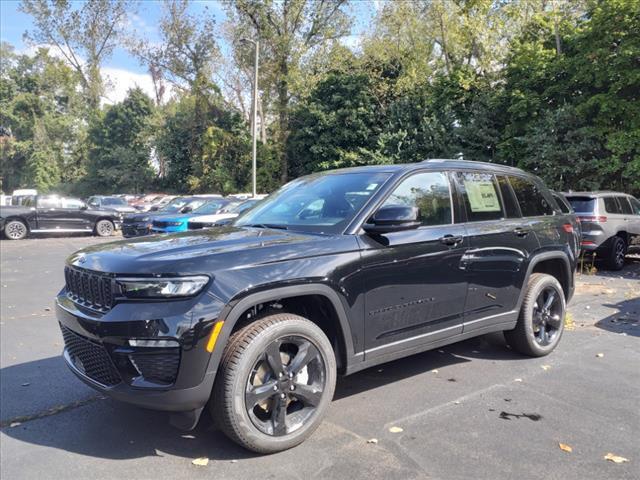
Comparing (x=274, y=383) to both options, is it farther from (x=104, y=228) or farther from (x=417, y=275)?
(x=104, y=228)

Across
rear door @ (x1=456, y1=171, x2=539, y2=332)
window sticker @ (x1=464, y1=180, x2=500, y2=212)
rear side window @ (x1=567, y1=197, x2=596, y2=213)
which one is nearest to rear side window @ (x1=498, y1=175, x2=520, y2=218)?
rear door @ (x1=456, y1=171, x2=539, y2=332)

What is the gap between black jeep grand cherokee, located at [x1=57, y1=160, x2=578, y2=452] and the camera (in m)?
2.91

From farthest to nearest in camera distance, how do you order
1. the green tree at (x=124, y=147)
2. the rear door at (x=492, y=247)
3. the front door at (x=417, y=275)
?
the green tree at (x=124, y=147)
the rear door at (x=492, y=247)
the front door at (x=417, y=275)

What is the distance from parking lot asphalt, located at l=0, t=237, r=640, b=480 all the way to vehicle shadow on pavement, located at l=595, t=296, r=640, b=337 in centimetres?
68

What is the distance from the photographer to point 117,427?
3615mm

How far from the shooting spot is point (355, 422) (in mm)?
3646

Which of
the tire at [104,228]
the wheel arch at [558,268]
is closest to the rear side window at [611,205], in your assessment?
the wheel arch at [558,268]

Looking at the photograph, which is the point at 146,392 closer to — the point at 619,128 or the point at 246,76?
the point at 619,128

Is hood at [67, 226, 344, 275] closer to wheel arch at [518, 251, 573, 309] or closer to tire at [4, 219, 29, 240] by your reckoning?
wheel arch at [518, 251, 573, 309]

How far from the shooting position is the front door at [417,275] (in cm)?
364

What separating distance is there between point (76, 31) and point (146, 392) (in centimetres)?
5597

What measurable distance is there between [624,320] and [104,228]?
63.1 feet

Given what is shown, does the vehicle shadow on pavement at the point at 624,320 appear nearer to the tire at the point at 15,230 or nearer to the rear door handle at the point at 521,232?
the rear door handle at the point at 521,232

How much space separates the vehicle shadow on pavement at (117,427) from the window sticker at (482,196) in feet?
4.99
